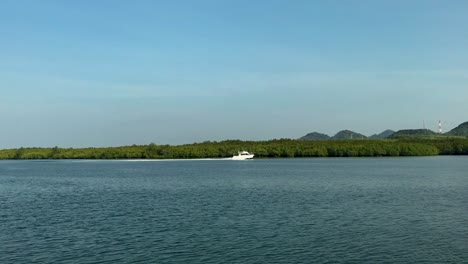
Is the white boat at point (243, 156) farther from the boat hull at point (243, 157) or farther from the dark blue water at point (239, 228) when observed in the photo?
the dark blue water at point (239, 228)

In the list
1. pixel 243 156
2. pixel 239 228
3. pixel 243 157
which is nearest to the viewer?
pixel 239 228

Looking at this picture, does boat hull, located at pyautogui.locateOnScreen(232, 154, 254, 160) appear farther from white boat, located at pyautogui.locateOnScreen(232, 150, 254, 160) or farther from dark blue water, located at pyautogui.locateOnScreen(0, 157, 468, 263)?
dark blue water, located at pyautogui.locateOnScreen(0, 157, 468, 263)

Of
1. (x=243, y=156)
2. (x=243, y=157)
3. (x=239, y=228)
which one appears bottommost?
(x=239, y=228)

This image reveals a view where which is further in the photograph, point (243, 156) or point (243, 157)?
point (243, 156)

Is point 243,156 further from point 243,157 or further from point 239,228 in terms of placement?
point 239,228

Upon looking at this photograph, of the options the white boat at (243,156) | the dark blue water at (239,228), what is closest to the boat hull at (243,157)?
the white boat at (243,156)

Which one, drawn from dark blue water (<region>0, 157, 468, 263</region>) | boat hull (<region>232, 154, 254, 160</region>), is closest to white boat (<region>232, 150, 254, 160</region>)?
boat hull (<region>232, 154, 254, 160</region>)

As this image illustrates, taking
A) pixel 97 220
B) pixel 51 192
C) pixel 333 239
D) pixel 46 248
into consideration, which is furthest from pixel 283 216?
pixel 51 192

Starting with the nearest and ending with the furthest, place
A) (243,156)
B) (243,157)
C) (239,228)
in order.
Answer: (239,228)
(243,157)
(243,156)

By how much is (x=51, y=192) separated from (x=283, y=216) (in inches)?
1271

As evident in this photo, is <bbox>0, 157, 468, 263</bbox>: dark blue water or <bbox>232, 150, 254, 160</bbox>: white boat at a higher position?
<bbox>232, 150, 254, 160</bbox>: white boat

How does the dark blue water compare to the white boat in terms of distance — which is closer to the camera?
the dark blue water

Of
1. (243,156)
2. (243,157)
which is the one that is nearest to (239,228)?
(243,157)

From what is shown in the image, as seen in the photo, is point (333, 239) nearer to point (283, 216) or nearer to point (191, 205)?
point (283, 216)
